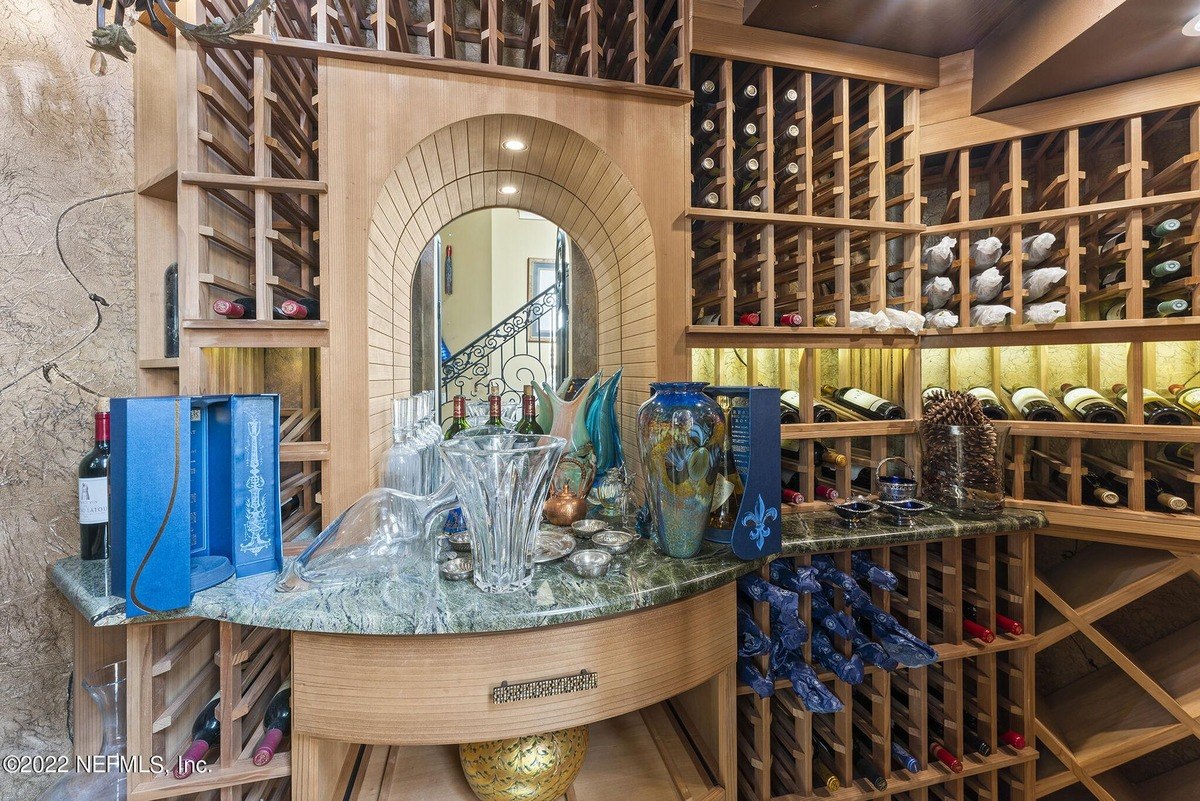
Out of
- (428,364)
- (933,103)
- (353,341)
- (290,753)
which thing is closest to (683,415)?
(353,341)

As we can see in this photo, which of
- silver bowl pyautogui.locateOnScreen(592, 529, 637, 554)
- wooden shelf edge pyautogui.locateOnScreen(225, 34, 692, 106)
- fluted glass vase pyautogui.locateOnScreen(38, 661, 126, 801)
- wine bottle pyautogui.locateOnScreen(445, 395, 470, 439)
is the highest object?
wooden shelf edge pyautogui.locateOnScreen(225, 34, 692, 106)

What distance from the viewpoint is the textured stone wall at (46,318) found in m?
1.19

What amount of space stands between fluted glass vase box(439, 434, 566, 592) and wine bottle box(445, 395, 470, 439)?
650 mm

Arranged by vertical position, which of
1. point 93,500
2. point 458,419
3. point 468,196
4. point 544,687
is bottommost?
point 544,687

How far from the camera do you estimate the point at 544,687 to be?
2.82ft

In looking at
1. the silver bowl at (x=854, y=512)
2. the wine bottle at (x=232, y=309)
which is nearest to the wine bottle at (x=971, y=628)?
the silver bowl at (x=854, y=512)

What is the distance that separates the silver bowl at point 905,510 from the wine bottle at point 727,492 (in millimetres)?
543

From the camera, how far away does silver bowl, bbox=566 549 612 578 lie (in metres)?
0.96

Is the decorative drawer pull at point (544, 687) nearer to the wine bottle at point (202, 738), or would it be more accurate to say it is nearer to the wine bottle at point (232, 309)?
the wine bottle at point (202, 738)

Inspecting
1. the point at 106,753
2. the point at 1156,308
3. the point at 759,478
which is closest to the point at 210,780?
the point at 106,753

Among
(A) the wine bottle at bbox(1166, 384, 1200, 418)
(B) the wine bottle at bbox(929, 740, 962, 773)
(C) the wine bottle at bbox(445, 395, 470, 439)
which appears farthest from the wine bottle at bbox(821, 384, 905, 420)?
(C) the wine bottle at bbox(445, 395, 470, 439)

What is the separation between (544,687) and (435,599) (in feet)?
0.83

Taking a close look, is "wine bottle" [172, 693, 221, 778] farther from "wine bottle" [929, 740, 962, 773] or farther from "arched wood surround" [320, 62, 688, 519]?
"wine bottle" [929, 740, 962, 773]

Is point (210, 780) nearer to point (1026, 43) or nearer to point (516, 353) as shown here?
point (516, 353)
